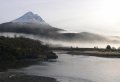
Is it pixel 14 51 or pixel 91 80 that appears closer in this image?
pixel 91 80

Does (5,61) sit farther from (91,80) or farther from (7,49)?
(91,80)

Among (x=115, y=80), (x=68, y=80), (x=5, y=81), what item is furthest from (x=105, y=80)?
(x=5, y=81)

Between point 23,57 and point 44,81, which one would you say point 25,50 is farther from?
point 44,81

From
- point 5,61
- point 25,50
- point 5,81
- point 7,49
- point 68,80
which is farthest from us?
point 25,50

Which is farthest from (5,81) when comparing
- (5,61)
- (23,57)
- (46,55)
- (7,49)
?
(46,55)

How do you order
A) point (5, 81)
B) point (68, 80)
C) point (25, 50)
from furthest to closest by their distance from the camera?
point (25, 50), point (68, 80), point (5, 81)

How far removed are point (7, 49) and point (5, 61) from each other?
1270 cm

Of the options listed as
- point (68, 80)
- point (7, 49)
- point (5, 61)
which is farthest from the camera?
point (7, 49)

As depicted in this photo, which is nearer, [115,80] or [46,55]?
[115,80]

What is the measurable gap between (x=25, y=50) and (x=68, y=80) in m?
84.0

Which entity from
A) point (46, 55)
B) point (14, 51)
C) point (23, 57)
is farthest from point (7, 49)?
point (46, 55)

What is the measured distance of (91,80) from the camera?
58625mm

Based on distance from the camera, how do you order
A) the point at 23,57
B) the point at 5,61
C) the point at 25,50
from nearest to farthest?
1. the point at 5,61
2. the point at 23,57
3. the point at 25,50

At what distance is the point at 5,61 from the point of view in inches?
4247
